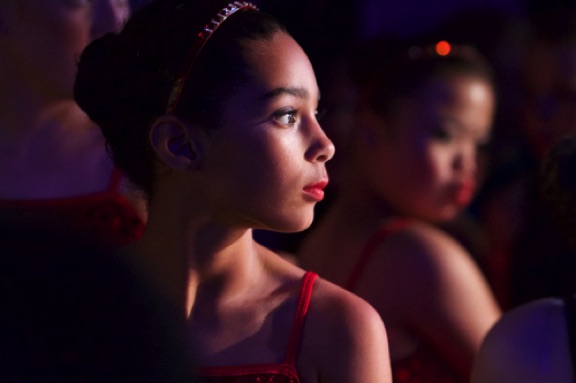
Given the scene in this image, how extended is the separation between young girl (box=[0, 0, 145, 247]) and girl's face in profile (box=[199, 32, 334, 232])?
13.0 inches

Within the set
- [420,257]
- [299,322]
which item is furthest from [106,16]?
[420,257]

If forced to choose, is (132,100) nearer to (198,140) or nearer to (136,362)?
(198,140)

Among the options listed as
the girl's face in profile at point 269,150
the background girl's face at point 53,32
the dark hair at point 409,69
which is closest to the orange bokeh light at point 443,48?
the dark hair at point 409,69

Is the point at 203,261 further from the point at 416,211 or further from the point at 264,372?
the point at 416,211

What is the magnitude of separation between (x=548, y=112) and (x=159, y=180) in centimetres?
158

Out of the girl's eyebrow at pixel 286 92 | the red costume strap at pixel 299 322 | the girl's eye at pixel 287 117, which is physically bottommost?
the red costume strap at pixel 299 322

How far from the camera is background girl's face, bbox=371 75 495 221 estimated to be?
206 centimetres

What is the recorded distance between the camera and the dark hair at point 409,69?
2164 millimetres

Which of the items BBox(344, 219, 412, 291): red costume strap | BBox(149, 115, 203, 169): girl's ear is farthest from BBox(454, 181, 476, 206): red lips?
BBox(149, 115, 203, 169): girl's ear

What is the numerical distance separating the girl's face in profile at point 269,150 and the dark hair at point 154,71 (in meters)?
0.03

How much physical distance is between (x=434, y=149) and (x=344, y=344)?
858mm

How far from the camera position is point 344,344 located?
1286 millimetres

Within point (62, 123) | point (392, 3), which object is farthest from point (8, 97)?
point (392, 3)

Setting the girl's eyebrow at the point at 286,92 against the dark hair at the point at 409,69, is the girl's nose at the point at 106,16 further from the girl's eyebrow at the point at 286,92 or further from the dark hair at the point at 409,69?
the dark hair at the point at 409,69
